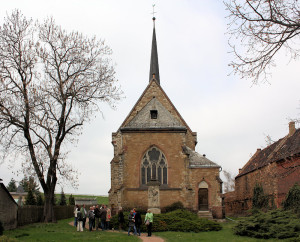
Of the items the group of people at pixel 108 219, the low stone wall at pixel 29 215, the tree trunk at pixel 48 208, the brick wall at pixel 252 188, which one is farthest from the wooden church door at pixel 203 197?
the low stone wall at pixel 29 215

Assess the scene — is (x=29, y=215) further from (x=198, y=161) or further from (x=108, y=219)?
(x=198, y=161)

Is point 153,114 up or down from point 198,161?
up

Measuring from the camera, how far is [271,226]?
16.5 metres

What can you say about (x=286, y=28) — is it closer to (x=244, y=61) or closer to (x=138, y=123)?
(x=244, y=61)

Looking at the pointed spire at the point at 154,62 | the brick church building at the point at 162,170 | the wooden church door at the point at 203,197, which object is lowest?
the wooden church door at the point at 203,197

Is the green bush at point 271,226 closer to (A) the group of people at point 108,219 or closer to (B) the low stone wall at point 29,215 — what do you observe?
(A) the group of people at point 108,219

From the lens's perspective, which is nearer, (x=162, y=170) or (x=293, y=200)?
(x=293, y=200)

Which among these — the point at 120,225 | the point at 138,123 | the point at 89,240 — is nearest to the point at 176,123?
the point at 138,123

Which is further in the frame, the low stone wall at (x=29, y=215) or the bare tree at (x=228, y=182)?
the bare tree at (x=228, y=182)

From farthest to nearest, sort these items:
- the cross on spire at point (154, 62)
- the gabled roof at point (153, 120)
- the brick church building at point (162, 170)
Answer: the cross on spire at point (154, 62) < the gabled roof at point (153, 120) < the brick church building at point (162, 170)

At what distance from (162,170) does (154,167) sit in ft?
2.22

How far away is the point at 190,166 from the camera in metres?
28.1

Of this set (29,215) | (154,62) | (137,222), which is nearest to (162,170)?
(137,222)

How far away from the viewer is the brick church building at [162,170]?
2714 cm
